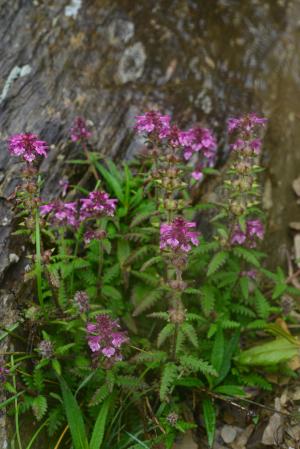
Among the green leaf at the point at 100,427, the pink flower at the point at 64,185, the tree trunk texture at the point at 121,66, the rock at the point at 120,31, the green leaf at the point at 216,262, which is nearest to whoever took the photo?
the green leaf at the point at 100,427

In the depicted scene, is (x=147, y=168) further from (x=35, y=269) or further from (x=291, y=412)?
(x=291, y=412)

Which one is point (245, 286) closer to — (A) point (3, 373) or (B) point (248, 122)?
(B) point (248, 122)

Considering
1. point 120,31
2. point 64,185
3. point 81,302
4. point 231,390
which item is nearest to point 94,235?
point 81,302

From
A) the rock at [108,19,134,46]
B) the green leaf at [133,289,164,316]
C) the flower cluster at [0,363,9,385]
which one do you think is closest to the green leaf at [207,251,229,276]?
the green leaf at [133,289,164,316]

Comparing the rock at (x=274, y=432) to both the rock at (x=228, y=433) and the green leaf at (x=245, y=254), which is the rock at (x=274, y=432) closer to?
the rock at (x=228, y=433)

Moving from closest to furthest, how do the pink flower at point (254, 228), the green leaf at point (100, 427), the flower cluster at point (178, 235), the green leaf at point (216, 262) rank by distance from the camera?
the flower cluster at point (178, 235)
the green leaf at point (100, 427)
the green leaf at point (216, 262)
the pink flower at point (254, 228)

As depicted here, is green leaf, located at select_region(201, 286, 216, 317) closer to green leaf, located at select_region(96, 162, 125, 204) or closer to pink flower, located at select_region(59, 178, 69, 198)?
green leaf, located at select_region(96, 162, 125, 204)

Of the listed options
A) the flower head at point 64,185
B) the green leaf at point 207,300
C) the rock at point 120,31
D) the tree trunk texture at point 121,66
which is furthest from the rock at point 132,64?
the green leaf at point 207,300
